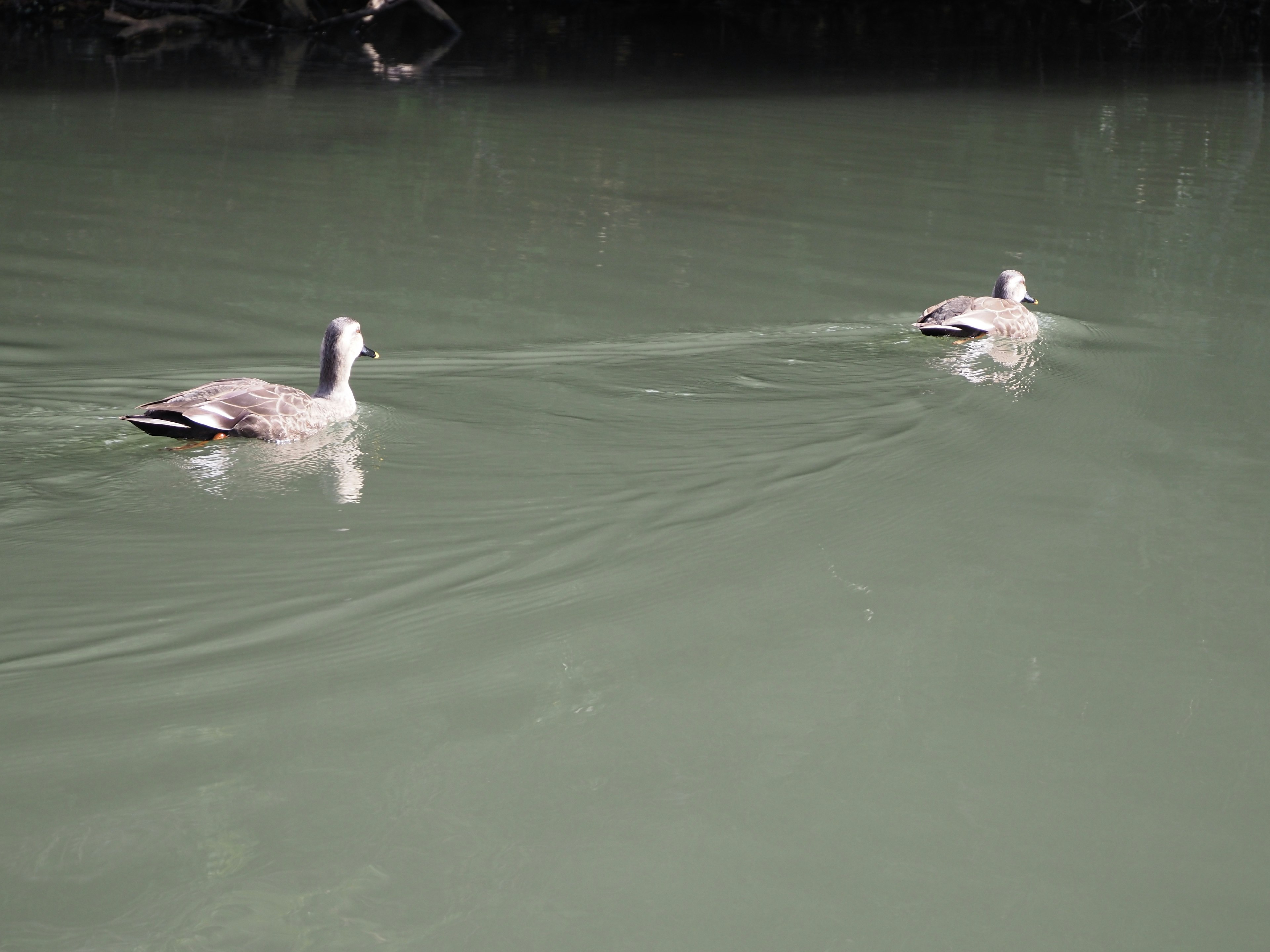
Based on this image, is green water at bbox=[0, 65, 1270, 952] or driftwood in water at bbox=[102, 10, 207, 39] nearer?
green water at bbox=[0, 65, 1270, 952]

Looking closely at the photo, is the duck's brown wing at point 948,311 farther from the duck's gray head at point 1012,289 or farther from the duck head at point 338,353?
the duck head at point 338,353

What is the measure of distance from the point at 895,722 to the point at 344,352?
356 centimetres

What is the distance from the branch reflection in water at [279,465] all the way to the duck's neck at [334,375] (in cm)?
19

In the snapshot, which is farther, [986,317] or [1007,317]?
[1007,317]

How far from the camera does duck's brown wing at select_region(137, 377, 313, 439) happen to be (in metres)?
5.95

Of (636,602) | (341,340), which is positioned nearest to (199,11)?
(341,340)

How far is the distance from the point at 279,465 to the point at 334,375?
26.2 inches

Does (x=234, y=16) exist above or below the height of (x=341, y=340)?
above

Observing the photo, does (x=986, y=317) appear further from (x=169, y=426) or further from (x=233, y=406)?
(x=169, y=426)

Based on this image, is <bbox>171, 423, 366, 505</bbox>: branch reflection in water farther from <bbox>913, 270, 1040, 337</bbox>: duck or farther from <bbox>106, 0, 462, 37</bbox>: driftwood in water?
<bbox>106, 0, 462, 37</bbox>: driftwood in water

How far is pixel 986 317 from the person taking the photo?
7.76 metres

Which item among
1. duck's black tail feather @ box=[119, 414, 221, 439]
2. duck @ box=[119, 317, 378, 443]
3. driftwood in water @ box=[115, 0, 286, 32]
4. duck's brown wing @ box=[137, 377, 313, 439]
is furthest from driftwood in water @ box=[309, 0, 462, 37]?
duck's black tail feather @ box=[119, 414, 221, 439]

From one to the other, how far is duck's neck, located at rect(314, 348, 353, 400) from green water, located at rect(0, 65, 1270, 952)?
0.24 meters

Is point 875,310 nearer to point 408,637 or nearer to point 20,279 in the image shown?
point 408,637
